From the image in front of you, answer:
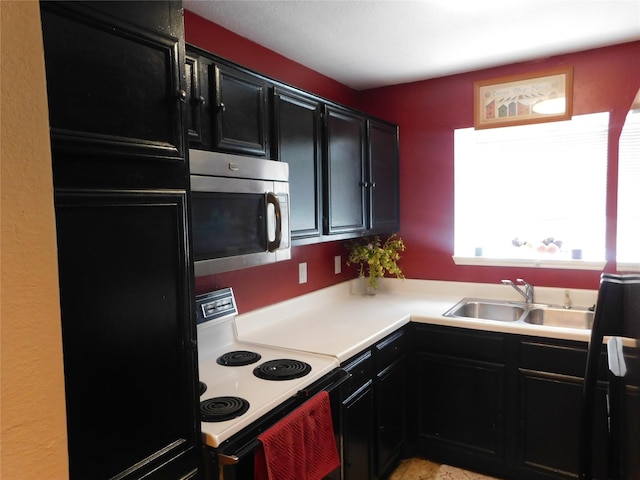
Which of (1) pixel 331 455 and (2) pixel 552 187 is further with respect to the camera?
(2) pixel 552 187

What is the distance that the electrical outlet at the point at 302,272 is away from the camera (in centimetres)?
280

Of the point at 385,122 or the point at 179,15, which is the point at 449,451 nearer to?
the point at 385,122

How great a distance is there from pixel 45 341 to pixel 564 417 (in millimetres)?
2459

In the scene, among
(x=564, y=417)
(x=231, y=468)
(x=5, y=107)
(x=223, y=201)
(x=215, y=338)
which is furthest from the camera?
(x=564, y=417)

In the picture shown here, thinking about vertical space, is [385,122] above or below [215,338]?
above

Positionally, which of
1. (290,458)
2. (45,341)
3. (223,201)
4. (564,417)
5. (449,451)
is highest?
(223,201)

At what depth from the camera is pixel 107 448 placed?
965 mm

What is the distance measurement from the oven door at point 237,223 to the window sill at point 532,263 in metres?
1.65

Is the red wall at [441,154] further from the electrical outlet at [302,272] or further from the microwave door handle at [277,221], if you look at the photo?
the microwave door handle at [277,221]

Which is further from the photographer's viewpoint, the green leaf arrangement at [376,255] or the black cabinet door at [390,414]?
the green leaf arrangement at [376,255]

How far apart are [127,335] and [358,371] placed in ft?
4.30

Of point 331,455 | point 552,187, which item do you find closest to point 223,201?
point 331,455

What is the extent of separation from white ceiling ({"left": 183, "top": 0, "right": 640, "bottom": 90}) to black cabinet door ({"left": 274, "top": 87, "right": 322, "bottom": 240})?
39 centimetres

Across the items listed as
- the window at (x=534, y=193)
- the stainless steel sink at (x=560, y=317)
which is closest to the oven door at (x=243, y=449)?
the stainless steel sink at (x=560, y=317)
